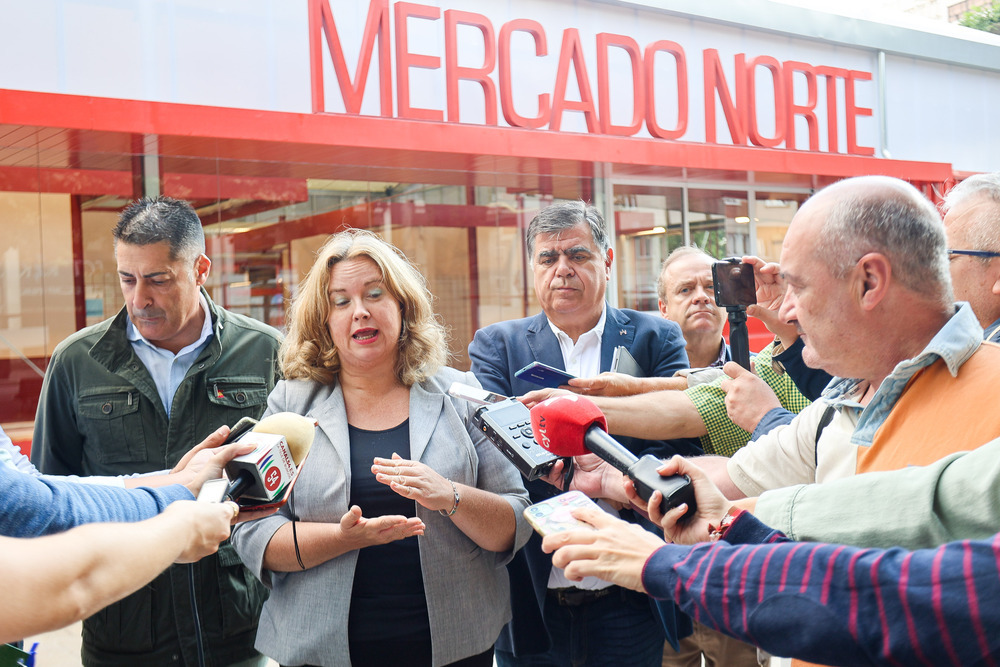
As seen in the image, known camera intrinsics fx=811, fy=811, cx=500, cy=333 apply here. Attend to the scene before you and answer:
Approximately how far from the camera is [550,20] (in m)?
10.3

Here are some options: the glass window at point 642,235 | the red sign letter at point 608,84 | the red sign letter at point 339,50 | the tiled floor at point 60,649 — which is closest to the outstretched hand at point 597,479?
the tiled floor at point 60,649

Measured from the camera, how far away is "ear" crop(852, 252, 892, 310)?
1.54 metres

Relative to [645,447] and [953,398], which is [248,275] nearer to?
[645,447]

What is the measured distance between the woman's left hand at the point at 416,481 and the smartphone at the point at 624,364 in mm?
→ 960

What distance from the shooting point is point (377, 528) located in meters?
2.18

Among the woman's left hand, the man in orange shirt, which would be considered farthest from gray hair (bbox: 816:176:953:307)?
the woman's left hand

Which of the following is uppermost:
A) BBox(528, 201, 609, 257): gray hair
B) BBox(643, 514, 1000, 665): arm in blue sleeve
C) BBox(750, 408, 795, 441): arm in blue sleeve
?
BBox(528, 201, 609, 257): gray hair

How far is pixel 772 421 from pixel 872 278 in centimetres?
70

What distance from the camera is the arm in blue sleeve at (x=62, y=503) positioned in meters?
1.64

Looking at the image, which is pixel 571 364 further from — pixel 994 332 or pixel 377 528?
pixel 994 332

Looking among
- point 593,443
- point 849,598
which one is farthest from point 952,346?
point 593,443

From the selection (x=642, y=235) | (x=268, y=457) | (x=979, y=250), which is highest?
(x=642, y=235)

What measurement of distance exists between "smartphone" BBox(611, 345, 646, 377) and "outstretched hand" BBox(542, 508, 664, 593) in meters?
1.66

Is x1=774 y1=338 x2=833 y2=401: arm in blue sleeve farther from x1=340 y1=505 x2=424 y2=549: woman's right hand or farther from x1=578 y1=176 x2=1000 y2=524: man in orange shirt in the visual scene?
x1=340 y1=505 x2=424 y2=549: woman's right hand
